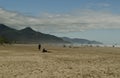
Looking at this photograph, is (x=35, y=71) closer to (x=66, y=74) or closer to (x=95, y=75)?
(x=66, y=74)

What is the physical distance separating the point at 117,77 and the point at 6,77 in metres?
7.43

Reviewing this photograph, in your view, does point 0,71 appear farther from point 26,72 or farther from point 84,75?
point 84,75

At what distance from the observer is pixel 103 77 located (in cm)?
1983

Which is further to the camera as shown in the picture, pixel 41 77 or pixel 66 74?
pixel 66 74

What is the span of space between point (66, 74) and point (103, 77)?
2703 mm

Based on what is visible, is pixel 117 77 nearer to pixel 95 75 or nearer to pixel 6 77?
pixel 95 75

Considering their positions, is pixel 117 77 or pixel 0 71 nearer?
pixel 117 77

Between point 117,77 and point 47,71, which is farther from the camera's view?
point 47,71

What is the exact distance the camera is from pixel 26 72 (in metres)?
21.6

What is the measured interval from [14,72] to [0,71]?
117 centimetres

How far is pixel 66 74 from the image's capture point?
20906 mm

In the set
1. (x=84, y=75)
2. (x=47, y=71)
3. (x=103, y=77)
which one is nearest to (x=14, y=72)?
(x=47, y=71)

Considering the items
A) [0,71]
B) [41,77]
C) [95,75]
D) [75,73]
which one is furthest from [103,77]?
[0,71]

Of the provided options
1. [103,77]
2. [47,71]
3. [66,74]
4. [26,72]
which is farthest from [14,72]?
[103,77]
